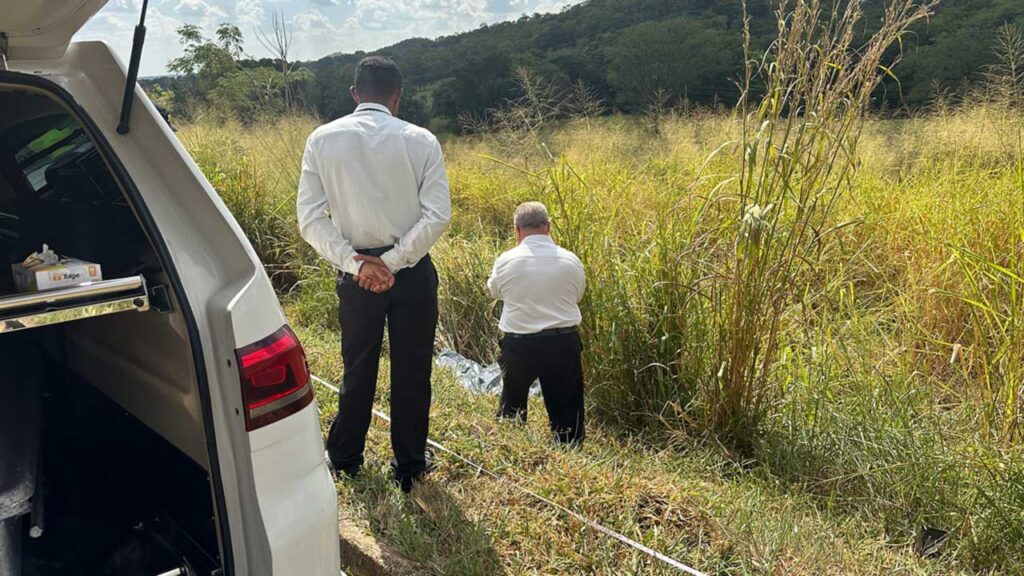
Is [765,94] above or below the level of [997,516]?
above

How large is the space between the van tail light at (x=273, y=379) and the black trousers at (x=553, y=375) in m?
2.31

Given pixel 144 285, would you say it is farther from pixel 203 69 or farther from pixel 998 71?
pixel 203 69

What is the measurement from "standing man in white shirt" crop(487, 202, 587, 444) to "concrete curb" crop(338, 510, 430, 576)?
4.64 ft

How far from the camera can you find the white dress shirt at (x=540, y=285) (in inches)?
159

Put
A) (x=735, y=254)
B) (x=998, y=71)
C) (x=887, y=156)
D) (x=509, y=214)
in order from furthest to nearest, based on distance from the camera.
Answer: (x=509, y=214)
(x=887, y=156)
(x=998, y=71)
(x=735, y=254)

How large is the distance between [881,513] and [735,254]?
52.1 inches

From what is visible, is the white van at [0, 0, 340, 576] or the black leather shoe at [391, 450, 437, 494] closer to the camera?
the white van at [0, 0, 340, 576]

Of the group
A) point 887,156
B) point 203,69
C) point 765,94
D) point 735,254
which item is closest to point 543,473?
point 735,254

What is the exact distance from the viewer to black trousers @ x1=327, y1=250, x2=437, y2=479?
3.08 m

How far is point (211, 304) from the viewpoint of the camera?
170 centimetres

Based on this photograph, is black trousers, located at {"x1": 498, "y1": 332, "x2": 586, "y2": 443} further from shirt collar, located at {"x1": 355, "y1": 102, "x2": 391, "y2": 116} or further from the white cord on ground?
shirt collar, located at {"x1": 355, "y1": 102, "x2": 391, "y2": 116}

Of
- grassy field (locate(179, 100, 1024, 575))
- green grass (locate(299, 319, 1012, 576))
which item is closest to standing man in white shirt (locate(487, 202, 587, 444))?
grassy field (locate(179, 100, 1024, 575))

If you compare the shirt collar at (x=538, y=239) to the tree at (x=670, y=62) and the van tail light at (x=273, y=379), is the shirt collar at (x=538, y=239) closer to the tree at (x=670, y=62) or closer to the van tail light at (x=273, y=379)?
the van tail light at (x=273, y=379)

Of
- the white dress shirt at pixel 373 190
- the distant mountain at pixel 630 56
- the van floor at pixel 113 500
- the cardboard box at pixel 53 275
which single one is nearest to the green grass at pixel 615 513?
the van floor at pixel 113 500
